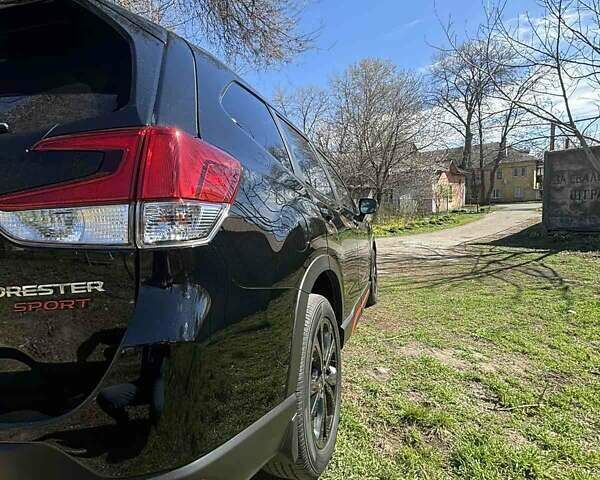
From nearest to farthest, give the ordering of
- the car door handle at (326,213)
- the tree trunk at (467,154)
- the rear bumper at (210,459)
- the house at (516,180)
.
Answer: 1. the rear bumper at (210,459)
2. the car door handle at (326,213)
3. the tree trunk at (467,154)
4. the house at (516,180)

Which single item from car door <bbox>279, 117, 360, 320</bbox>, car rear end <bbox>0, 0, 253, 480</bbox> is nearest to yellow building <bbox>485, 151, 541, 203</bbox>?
car door <bbox>279, 117, 360, 320</bbox>

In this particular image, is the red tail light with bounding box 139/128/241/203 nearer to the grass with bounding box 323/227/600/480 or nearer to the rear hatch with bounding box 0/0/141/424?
the rear hatch with bounding box 0/0/141/424

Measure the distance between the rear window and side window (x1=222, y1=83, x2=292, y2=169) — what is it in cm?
43

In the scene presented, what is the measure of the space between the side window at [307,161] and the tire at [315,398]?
0.83m

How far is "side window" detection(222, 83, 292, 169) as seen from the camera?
1.78m

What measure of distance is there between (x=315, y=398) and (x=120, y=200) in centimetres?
136

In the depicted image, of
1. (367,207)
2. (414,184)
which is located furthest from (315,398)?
(414,184)

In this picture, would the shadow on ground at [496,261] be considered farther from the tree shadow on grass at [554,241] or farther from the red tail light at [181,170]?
the red tail light at [181,170]

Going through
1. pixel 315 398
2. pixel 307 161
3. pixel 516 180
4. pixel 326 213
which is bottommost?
pixel 315 398

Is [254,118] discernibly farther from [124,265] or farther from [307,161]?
[124,265]

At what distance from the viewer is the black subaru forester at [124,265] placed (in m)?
1.10

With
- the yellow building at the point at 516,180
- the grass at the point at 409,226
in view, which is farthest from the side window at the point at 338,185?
the yellow building at the point at 516,180

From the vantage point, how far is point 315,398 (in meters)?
2.09

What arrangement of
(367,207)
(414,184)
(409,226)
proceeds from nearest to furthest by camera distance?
1. (367,207)
2. (409,226)
3. (414,184)
